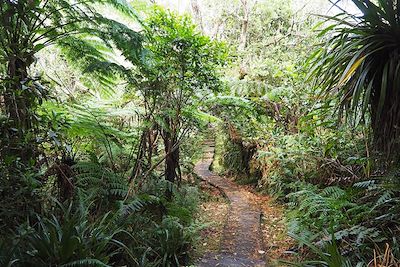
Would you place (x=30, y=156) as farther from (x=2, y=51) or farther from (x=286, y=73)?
(x=286, y=73)

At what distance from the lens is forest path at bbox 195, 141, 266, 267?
13.0 feet

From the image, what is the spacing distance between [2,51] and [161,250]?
2.54m

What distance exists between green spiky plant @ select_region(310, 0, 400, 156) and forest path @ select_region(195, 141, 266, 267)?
2065 mm

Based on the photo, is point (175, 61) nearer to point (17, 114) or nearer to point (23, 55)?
point (23, 55)

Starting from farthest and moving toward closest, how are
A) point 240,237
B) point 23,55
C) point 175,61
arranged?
1. point 240,237
2. point 175,61
3. point 23,55

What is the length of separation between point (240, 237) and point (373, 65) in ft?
10.0

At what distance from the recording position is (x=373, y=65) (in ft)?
9.21

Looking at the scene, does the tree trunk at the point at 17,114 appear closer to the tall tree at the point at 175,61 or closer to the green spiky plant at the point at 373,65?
the tall tree at the point at 175,61

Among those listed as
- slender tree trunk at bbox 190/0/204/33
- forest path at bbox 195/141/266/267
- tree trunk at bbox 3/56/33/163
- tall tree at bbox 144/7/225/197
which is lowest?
forest path at bbox 195/141/266/267

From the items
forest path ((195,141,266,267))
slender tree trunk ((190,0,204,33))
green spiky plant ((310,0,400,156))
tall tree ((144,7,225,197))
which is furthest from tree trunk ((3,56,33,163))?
slender tree trunk ((190,0,204,33))

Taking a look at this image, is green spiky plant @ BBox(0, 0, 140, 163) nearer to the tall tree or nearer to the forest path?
the tall tree

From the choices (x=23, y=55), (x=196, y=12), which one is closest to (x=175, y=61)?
(x=23, y=55)

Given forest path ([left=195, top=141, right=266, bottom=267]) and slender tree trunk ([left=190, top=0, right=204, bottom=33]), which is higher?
slender tree trunk ([left=190, top=0, right=204, bottom=33])

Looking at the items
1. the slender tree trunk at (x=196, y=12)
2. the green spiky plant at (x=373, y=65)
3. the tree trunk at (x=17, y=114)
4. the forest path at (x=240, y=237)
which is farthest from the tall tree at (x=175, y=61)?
the slender tree trunk at (x=196, y=12)
